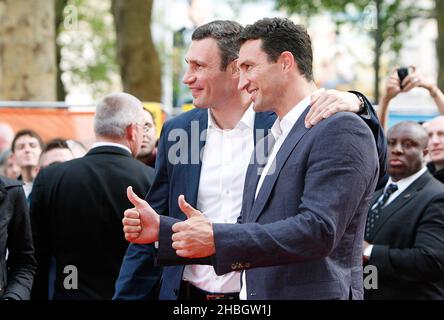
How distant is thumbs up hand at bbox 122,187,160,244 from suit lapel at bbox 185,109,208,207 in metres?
1.37

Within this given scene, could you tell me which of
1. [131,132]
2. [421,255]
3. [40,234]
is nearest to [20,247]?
[40,234]

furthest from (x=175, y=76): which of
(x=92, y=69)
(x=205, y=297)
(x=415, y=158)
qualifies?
(x=205, y=297)

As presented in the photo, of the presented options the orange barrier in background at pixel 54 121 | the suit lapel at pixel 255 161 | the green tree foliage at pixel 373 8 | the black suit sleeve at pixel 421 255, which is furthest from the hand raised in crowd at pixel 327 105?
the green tree foliage at pixel 373 8

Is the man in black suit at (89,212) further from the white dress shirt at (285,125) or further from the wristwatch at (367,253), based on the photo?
the white dress shirt at (285,125)

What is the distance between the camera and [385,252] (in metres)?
6.81

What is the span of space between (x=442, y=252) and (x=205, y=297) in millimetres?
2117

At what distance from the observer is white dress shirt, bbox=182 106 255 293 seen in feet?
17.5

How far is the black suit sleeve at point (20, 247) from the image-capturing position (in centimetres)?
566

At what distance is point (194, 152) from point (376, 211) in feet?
7.16

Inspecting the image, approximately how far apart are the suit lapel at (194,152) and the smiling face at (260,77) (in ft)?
3.78

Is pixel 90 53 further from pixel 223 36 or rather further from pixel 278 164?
pixel 278 164

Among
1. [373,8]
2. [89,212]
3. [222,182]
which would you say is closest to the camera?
[222,182]

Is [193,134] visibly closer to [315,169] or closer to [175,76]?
[315,169]

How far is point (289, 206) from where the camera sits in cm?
400
